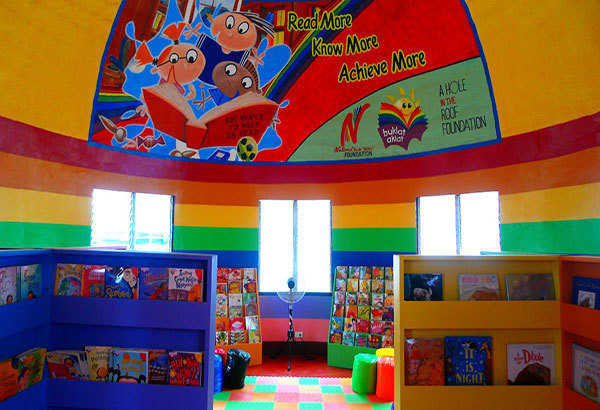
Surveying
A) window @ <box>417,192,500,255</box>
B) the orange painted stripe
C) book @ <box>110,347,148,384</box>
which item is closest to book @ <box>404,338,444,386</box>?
book @ <box>110,347,148,384</box>

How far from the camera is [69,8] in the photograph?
555 centimetres

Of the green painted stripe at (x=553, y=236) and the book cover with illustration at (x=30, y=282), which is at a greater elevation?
the green painted stripe at (x=553, y=236)

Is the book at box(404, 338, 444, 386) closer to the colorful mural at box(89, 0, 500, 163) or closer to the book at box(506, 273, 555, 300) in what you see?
the book at box(506, 273, 555, 300)

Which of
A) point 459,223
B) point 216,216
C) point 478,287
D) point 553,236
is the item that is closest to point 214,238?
point 216,216

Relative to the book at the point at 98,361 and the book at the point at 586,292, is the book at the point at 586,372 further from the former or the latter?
the book at the point at 98,361

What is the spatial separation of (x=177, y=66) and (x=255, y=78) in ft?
4.22

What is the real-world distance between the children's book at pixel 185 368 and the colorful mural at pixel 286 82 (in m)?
4.72

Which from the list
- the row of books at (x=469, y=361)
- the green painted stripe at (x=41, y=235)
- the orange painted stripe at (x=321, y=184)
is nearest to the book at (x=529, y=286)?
the row of books at (x=469, y=361)

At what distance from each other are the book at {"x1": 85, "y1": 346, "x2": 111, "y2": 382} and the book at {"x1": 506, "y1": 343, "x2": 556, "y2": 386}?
9.01ft

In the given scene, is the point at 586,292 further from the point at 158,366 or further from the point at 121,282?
the point at 121,282

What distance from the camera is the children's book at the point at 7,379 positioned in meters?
2.73

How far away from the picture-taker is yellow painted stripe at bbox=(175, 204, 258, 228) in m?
7.60

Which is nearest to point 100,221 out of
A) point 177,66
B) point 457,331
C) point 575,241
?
point 177,66

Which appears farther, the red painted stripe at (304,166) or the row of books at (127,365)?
the red painted stripe at (304,166)
